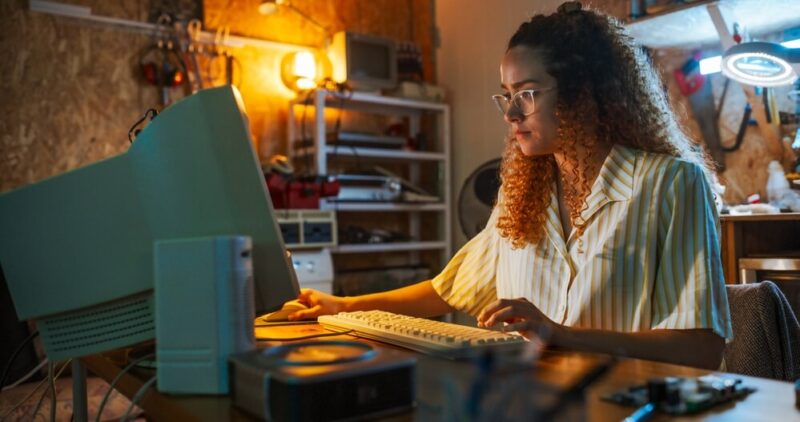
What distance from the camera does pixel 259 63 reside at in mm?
4070

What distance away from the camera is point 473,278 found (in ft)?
5.02

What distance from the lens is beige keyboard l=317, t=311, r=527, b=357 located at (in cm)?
91

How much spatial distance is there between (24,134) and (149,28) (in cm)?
86

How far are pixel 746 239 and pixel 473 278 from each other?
161 centimetres

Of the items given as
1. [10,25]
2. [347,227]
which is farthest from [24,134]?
[347,227]

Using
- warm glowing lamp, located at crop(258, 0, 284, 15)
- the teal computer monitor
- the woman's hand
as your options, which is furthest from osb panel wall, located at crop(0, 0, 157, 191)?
the woman's hand

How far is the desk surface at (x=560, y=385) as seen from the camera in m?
0.64

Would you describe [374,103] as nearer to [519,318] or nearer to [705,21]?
[705,21]

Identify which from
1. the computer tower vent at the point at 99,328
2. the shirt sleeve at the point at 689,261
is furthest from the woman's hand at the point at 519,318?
the computer tower vent at the point at 99,328

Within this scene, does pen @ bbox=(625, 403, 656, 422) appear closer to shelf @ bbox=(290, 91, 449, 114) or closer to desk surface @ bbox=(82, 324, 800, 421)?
desk surface @ bbox=(82, 324, 800, 421)

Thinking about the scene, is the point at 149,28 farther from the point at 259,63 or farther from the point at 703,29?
the point at 703,29

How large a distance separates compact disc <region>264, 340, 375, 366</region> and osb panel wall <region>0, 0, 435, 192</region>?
3104 mm

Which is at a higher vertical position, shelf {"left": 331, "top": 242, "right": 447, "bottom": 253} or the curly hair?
the curly hair

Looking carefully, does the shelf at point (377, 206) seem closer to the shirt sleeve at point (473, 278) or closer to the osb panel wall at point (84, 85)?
the osb panel wall at point (84, 85)
